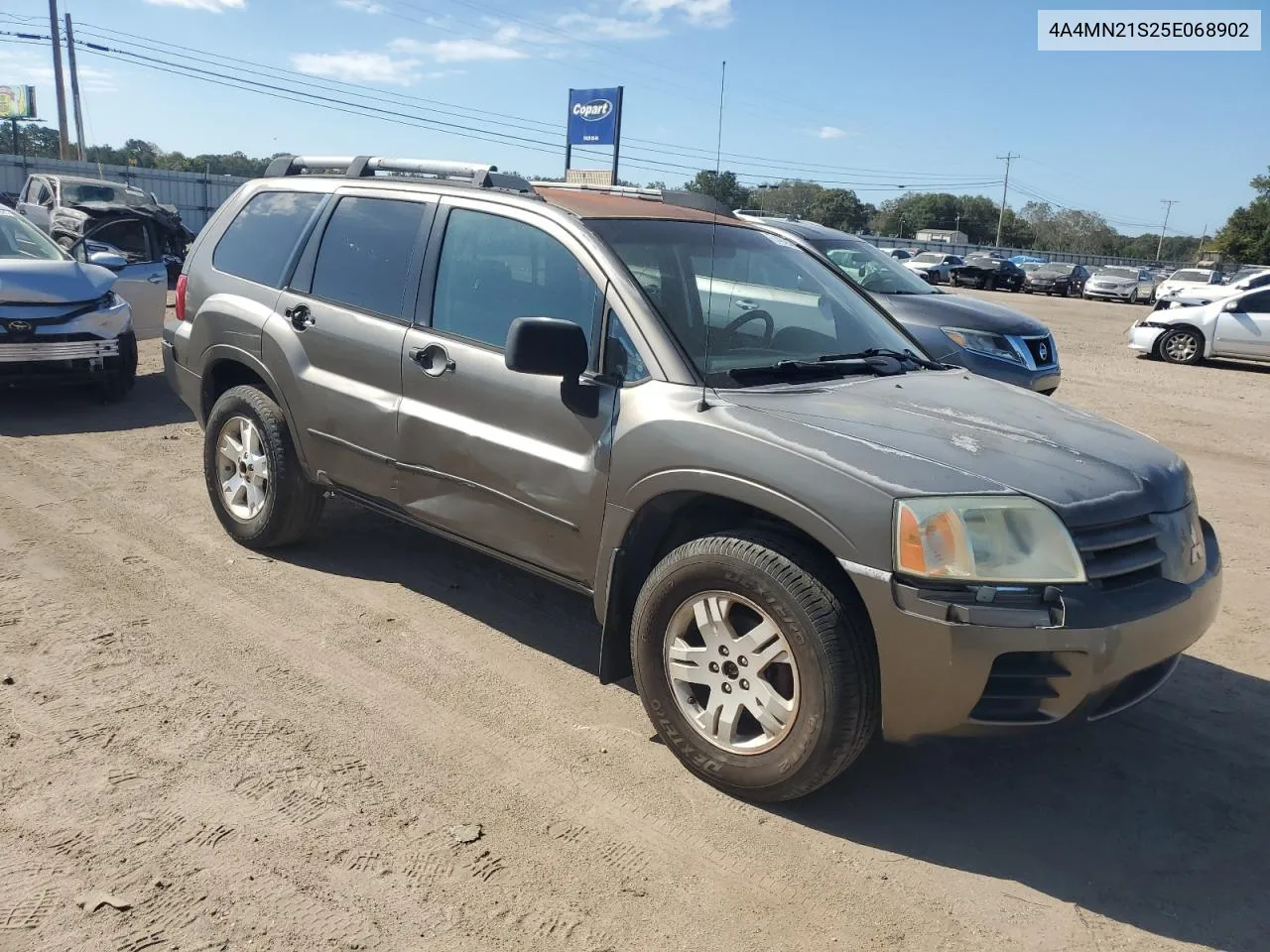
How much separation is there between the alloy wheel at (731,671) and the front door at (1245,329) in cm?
1556

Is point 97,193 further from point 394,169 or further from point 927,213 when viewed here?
point 927,213

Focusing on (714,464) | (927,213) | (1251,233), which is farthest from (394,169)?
(927,213)

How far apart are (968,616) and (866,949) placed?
35.8 inches

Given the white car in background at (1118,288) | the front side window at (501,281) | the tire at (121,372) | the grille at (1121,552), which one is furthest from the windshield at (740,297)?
the white car in background at (1118,288)

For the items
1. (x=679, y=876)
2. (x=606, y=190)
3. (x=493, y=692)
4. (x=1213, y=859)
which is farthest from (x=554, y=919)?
(x=606, y=190)

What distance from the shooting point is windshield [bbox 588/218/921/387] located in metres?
3.71

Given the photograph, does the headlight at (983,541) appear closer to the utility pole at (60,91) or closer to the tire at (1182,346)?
the tire at (1182,346)

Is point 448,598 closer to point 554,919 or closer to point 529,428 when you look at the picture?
point 529,428

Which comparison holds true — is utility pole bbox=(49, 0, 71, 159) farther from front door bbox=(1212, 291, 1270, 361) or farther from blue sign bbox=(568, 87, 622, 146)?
front door bbox=(1212, 291, 1270, 361)

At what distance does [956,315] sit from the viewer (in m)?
9.23

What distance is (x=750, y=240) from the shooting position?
446 cm

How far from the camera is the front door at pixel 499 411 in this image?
369cm

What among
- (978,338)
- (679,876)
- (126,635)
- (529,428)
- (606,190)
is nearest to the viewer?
(679,876)

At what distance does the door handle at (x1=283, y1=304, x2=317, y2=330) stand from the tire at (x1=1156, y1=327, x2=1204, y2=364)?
50.4 feet
